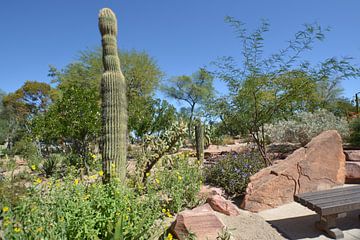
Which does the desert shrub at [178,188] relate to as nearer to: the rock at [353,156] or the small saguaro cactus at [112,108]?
the small saguaro cactus at [112,108]

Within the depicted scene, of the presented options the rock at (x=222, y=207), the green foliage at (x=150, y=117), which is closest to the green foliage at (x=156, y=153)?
the rock at (x=222, y=207)

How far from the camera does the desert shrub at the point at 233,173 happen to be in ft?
15.6

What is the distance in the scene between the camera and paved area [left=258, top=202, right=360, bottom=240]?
3.08 m

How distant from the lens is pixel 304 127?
8.55 meters

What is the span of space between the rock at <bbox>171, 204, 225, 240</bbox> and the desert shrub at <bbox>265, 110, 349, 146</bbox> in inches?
261

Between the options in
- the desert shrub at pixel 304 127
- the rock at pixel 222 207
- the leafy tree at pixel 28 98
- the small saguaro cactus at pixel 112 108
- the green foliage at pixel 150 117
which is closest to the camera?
the rock at pixel 222 207

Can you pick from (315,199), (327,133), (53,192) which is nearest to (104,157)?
(53,192)

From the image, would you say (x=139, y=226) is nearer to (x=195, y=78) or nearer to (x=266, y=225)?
(x=266, y=225)

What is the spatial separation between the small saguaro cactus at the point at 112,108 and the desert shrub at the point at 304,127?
662 centimetres

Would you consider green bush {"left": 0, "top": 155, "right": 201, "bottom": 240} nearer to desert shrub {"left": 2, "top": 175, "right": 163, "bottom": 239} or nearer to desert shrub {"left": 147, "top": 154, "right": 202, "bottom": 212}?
desert shrub {"left": 2, "top": 175, "right": 163, "bottom": 239}

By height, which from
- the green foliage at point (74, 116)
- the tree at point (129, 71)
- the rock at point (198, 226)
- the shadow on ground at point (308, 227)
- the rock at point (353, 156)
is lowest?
the shadow on ground at point (308, 227)

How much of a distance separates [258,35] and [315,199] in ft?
11.8

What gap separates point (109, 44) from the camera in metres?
4.30

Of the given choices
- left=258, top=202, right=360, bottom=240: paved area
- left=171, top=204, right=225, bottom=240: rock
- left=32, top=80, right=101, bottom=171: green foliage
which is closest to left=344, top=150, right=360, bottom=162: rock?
left=258, top=202, right=360, bottom=240: paved area
